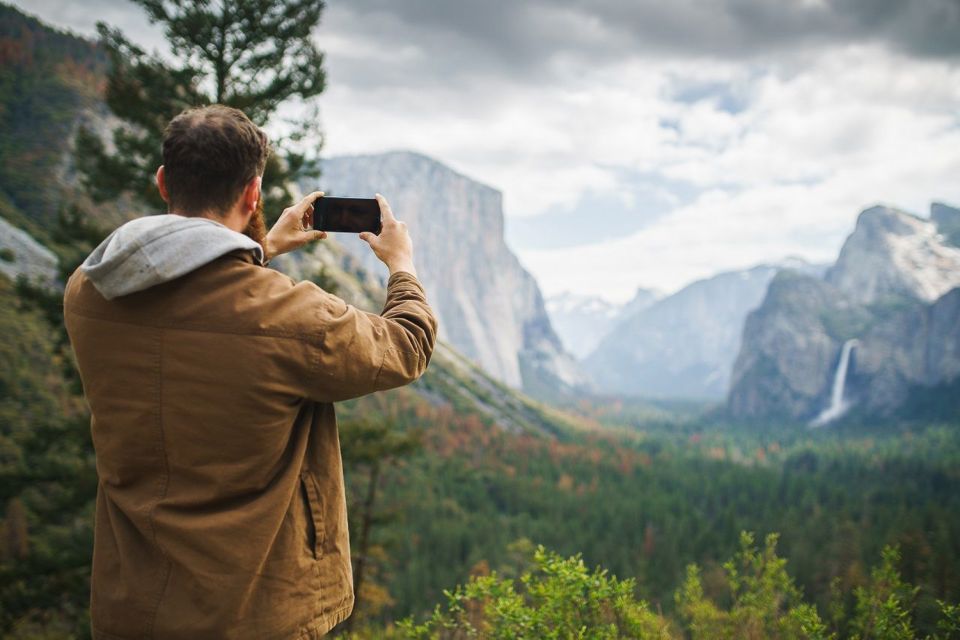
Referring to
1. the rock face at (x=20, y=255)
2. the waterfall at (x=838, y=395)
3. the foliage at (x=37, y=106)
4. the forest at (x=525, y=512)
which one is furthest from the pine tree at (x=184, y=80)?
the waterfall at (x=838, y=395)

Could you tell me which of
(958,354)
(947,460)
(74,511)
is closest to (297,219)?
(74,511)

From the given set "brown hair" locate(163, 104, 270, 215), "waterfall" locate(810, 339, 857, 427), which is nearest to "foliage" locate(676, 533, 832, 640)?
"brown hair" locate(163, 104, 270, 215)

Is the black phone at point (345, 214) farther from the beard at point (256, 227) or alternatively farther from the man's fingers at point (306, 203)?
the beard at point (256, 227)

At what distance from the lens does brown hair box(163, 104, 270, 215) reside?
7.03 feet

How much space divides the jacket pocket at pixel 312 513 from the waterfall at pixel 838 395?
711ft

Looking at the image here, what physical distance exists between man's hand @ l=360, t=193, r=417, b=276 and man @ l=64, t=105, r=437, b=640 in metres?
0.43

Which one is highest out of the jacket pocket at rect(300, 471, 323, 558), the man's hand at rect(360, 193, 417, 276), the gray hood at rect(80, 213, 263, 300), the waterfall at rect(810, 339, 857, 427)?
the man's hand at rect(360, 193, 417, 276)

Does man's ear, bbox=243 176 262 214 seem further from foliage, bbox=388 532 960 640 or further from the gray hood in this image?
foliage, bbox=388 532 960 640

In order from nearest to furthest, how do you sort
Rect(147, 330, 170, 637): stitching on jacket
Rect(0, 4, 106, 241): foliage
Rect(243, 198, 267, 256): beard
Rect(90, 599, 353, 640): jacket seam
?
Rect(147, 330, 170, 637): stitching on jacket → Rect(90, 599, 353, 640): jacket seam → Rect(243, 198, 267, 256): beard → Rect(0, 4, 106, 241): foliage

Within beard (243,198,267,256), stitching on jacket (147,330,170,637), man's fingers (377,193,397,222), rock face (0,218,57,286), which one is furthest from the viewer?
rock face (0,218,57,286)

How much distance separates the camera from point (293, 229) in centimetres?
283

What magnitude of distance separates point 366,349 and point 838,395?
745 ft

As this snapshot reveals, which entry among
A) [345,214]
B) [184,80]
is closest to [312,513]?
[345,214]

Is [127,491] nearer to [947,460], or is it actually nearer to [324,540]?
[324,540]
